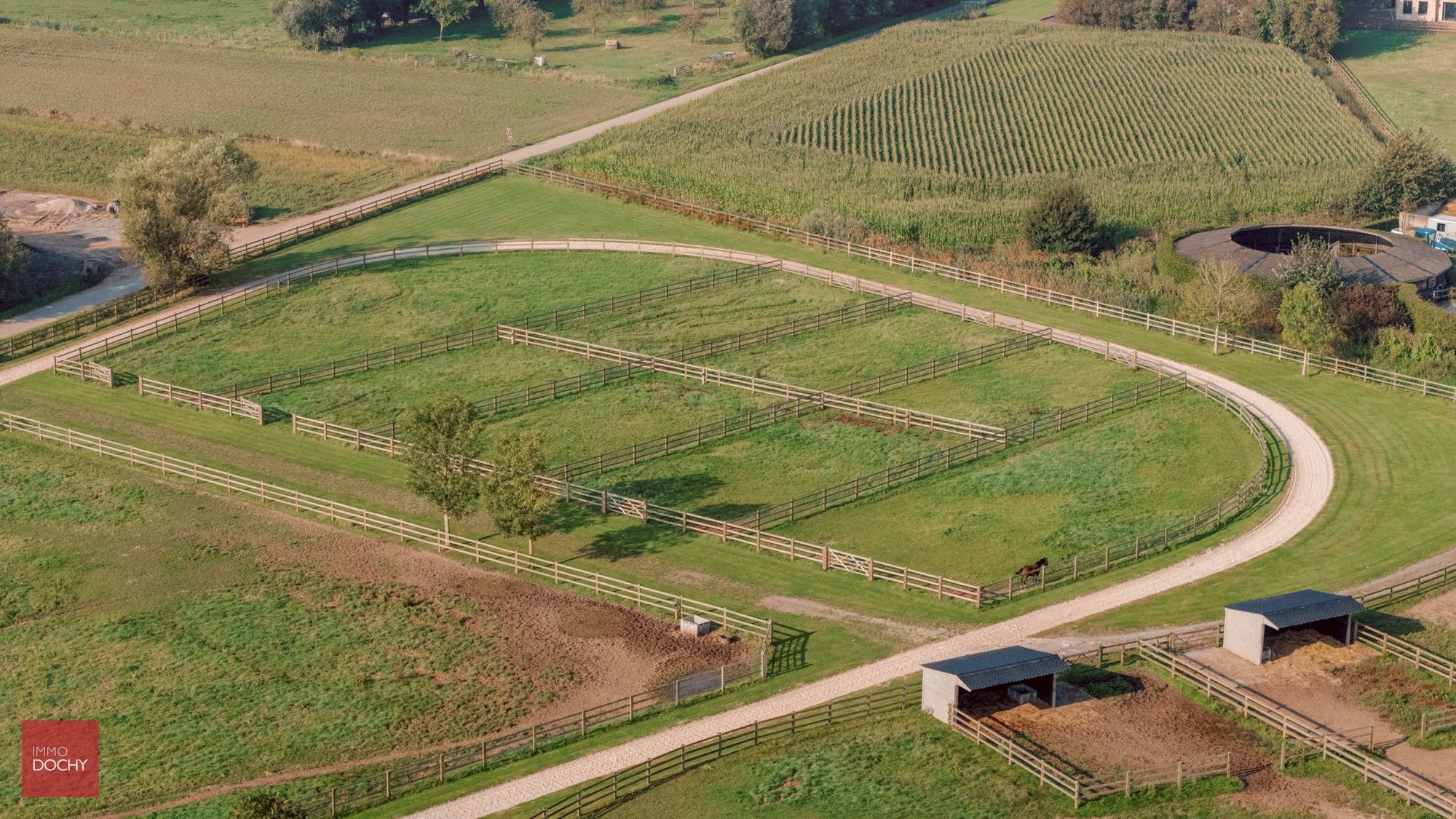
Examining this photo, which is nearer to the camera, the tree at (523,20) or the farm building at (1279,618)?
the farm building at (1279,618)

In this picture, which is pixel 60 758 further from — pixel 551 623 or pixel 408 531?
pixel 408 531

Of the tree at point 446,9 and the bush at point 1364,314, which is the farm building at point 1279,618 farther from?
the tree at point 446,9

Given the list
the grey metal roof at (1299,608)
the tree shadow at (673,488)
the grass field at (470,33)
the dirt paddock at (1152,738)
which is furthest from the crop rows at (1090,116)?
the dirt paddock at (1152,738)

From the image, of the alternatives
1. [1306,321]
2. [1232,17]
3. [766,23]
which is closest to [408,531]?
[1306,321]

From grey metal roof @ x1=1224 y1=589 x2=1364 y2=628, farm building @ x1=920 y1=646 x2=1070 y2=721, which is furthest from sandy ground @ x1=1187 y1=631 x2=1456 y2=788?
farm building @ x1=920 y1=646 x2=1070 y2=721

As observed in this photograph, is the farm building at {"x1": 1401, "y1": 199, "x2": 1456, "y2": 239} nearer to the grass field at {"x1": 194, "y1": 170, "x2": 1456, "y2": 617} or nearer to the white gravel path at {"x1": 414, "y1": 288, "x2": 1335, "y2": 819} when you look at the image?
the grass field at {"x1": 194, "y1": 170, "x2": 1456, "y2": 617}
